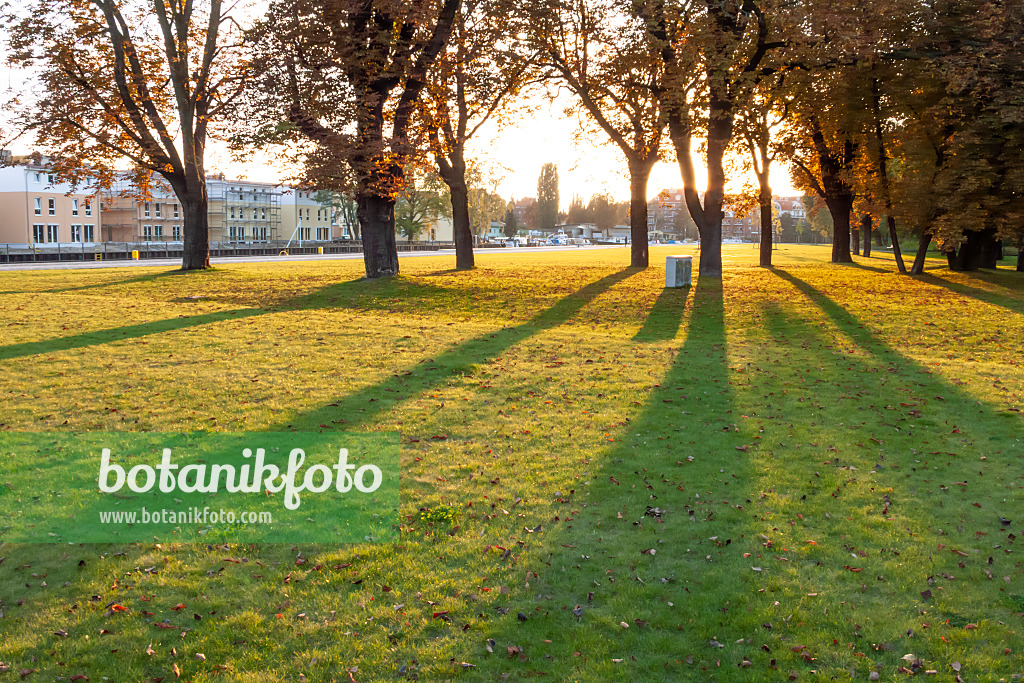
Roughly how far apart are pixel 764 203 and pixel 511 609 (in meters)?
35.1

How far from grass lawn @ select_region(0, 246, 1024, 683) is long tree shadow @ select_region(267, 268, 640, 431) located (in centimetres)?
9

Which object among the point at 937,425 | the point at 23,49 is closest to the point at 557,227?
the point at 23,49

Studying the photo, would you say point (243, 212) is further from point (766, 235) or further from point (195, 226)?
point (766, 235)

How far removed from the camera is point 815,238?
463 ft

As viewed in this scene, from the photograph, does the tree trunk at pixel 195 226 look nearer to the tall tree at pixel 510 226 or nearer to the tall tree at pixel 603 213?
the tall tree at pixel 510 226

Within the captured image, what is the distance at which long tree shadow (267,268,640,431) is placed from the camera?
9203 mm

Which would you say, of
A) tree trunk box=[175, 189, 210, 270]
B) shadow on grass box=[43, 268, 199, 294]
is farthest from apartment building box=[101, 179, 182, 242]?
shadow on grass box=[43, 268, 199, 294]

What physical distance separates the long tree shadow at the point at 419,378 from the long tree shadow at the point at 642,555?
128 inches

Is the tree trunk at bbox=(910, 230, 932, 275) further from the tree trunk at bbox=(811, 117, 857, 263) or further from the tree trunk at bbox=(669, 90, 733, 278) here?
the tree trunk at bbox=(669, 90, 733, 278)

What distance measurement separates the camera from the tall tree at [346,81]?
899 inches

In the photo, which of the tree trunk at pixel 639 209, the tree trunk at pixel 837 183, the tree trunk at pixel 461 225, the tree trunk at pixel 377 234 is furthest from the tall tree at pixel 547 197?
the tree trunk at pixel 377 234

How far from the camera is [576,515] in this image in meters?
6.49

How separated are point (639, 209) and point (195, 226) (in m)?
19.2

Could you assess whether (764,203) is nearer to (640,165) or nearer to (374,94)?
(640,165)
